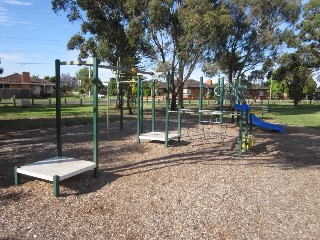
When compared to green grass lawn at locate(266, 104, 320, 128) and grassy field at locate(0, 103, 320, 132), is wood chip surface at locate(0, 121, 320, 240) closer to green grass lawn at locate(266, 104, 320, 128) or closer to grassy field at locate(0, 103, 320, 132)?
grassy field at locate(0, 103, 320, 132)

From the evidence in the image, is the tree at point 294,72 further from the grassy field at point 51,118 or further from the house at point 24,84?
the house at point 24,84

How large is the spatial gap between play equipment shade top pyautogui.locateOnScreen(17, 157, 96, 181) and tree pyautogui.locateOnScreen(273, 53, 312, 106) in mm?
31735

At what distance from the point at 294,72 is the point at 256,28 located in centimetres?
1137

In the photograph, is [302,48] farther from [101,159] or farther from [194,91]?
[194,91]

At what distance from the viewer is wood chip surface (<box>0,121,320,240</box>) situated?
355 centimetres

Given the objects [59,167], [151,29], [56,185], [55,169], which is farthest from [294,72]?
[56,185]

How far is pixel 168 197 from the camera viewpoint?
15.1ft

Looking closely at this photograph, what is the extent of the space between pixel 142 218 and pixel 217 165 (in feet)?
10.6

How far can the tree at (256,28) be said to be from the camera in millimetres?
Result: 26062

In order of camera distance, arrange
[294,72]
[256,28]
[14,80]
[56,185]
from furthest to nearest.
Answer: [14,80] < [294,72] < [256,28] < [56,185]

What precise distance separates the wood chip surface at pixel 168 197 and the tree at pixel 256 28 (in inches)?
747

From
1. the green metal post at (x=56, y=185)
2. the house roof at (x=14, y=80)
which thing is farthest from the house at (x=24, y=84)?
the green metal post at (x=56, y=185)

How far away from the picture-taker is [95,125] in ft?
17.2

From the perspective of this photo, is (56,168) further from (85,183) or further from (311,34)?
(311,34)
